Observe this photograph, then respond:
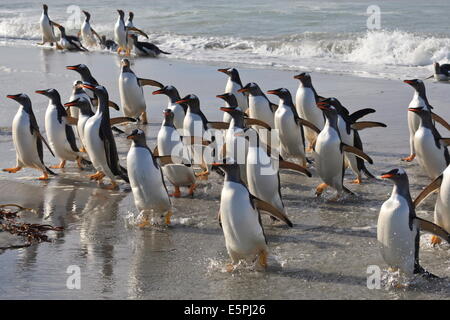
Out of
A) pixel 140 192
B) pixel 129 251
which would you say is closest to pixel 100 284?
pixel 129 251

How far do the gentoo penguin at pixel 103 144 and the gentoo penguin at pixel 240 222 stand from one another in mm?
2430

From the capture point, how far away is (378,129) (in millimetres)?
10070

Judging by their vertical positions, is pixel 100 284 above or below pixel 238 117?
below

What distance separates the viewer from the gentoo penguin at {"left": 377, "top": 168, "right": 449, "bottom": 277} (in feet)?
16.7

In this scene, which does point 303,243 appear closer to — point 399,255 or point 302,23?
point 399,255

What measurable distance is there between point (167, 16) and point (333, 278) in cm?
2477

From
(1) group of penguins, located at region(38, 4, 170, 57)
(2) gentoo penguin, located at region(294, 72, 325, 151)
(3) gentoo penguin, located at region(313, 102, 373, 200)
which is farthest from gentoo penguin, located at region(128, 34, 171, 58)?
(3) gentoo penguin, located at region(313, 102, 373, 200)

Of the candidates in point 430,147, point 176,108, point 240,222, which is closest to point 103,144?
point 176,108

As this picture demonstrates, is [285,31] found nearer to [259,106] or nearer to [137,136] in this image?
[259,106]

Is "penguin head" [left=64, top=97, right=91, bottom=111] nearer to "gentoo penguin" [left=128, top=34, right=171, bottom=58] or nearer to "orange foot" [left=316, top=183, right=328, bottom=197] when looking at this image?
"orange foot" [left=316, top=183, right=328, bottom=197]

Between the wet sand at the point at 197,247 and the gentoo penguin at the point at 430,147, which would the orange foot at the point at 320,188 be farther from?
the gentoo penguin at the point at 430,147

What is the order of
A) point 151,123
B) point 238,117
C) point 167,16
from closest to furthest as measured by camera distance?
point 238,117, point 151,123, point 167,16

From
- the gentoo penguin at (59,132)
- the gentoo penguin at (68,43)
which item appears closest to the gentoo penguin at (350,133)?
the gentoo penguin at (59,132)

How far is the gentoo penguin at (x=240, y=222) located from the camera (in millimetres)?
5344
